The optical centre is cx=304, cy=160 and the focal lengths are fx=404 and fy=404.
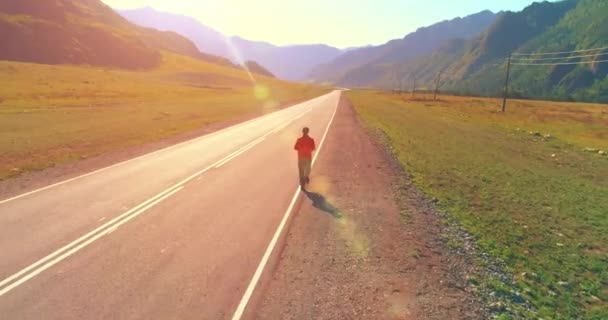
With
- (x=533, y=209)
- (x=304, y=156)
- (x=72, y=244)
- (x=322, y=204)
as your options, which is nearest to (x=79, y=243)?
(x=72, y=244)

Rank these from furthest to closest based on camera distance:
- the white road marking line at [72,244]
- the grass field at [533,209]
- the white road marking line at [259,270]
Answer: the grass field at [533,209]
the white road marking line at [72,244]
the white road marking line at [259,270]

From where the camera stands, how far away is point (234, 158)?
19688mm

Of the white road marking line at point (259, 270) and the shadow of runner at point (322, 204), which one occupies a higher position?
the white road marking line at point (259, 270)

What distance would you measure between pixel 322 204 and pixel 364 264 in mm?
4211

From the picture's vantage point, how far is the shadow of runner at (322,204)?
38.3 ft

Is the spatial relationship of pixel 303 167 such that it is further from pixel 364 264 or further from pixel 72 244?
pixel 72 244

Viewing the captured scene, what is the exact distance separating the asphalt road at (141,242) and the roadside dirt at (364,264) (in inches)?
26.2

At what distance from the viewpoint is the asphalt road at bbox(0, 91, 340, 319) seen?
6651 millimetres

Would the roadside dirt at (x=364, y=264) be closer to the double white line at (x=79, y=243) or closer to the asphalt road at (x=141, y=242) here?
the asphalt road at (x=141, y=242)

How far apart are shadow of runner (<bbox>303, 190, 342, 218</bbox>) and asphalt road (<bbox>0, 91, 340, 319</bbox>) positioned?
0.69 meters

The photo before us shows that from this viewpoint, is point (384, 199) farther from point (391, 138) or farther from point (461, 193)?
point (391, 138)

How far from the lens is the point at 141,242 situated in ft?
29.7

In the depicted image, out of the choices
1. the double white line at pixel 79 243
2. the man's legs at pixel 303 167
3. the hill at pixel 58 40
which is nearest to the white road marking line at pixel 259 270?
the man's legs at pixel 303 167

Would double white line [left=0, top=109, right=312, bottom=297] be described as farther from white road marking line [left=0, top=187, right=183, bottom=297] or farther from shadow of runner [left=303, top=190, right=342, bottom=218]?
shadow of runner [left=303, top=190, right=342, bottom=218]
